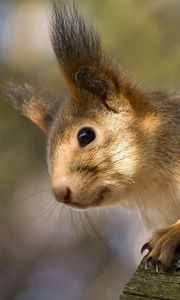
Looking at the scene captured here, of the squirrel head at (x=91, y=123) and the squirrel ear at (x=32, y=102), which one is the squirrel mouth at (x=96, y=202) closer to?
the squirrel head at (x=91, y=123)

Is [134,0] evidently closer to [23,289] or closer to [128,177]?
[23,289]

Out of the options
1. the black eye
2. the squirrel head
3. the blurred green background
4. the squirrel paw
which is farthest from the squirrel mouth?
the blurred green background

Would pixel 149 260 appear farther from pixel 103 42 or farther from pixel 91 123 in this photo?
pixel 103 42

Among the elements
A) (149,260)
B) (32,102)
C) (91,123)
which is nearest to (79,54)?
(91,123)

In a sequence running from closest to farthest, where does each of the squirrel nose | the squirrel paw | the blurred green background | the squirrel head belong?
the squirrel paw → the squirrel nose → the squirrel head → the blurred green background

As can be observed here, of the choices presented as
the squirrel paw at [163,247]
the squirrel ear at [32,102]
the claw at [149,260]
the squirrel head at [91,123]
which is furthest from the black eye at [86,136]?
the claw at [149,260]

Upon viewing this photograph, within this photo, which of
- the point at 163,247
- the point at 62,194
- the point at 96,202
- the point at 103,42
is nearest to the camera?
the point at 163,247

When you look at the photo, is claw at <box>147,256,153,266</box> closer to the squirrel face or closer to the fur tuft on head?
the squirrel face
